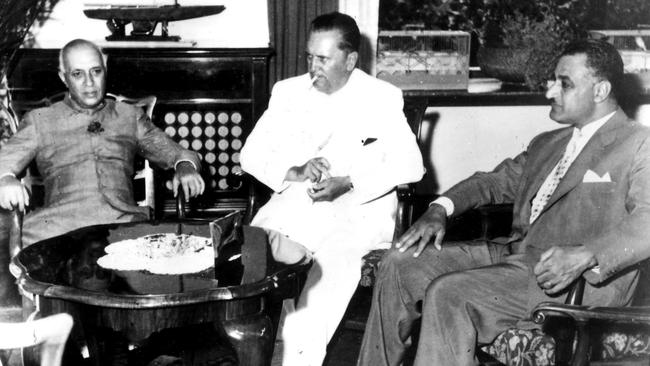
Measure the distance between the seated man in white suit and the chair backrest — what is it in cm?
173

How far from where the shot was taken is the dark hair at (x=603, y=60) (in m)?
2.85

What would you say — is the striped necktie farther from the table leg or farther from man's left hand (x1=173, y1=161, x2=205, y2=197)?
man's left hand (x1=173, y1=161, x2=205, y2=197)

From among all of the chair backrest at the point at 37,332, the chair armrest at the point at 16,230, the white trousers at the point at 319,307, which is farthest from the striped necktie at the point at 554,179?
the chair armrest at the point at 16,230

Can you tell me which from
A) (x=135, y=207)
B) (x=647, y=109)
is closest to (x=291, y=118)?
(x=135, y=207)

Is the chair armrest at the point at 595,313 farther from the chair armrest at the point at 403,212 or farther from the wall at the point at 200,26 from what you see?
the wall at the point at 200,26

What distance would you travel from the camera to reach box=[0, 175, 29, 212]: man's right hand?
3.08 m

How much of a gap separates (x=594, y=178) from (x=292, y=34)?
2.57 metres

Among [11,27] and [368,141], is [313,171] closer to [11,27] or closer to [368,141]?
[368,141]

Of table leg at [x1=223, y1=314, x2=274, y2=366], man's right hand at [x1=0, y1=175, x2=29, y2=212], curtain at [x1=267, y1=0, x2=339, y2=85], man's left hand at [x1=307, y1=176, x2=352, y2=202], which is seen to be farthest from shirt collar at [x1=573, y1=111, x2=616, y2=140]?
curtain at [x1=267, y1=0, x2=339, y2=85]

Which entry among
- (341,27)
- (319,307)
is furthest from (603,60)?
(319,307)

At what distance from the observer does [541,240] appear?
9.39 feet

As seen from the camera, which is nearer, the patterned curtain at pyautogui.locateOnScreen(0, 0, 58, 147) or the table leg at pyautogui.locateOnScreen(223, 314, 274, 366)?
the table leg at pyautogui.locateOnScreen(223, 314, 274, 366)

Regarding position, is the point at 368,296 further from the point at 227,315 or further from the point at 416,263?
the point at 227,315

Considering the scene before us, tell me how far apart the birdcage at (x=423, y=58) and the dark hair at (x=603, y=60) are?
2132 mm
